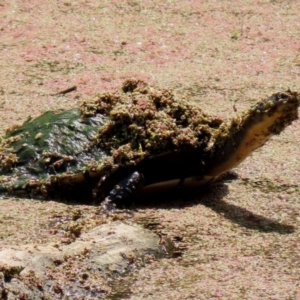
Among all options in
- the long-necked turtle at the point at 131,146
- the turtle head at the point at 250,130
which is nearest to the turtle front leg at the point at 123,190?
the long-necked turtle at the point at 131,146

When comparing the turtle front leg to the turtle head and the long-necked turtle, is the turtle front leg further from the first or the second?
the turtle head

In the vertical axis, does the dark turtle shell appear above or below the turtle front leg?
above

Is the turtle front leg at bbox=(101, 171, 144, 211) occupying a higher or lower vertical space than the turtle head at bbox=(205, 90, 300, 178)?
lower

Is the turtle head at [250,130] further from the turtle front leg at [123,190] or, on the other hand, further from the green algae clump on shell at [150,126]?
the turtle front leg at [123,190]

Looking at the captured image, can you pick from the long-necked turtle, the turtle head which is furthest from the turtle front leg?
the turtle head

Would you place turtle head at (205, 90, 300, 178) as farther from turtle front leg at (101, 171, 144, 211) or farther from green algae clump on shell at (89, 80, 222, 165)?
turtle front leg at (101, 171, 144, 211)

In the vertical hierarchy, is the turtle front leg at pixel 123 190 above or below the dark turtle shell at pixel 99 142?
below

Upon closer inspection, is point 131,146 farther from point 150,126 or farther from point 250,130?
point 250,130

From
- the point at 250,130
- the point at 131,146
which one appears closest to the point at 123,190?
the point at 131,146
